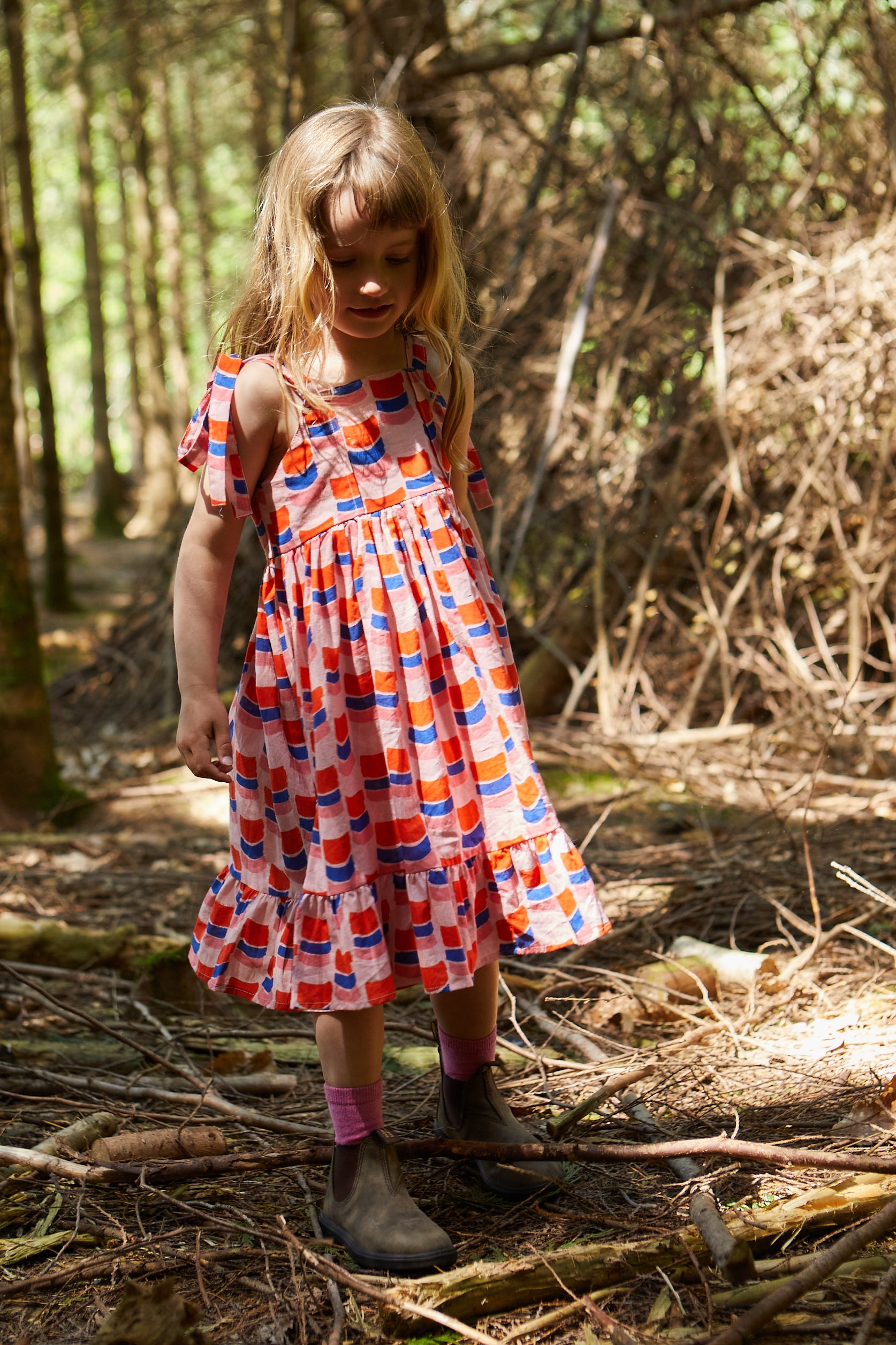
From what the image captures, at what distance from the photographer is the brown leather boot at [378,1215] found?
1479 mm

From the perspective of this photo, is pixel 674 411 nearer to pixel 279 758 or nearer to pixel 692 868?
pixel 692 868

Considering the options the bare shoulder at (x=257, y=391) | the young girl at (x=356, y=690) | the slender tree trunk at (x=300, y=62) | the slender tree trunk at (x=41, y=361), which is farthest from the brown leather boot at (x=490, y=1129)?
the slender tree trunk at (x=41, y=361)

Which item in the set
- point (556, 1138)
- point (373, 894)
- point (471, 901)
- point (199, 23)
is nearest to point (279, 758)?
point (373, 894)

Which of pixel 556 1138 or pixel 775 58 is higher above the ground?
pixel 775 58

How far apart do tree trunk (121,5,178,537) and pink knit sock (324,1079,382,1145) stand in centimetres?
842

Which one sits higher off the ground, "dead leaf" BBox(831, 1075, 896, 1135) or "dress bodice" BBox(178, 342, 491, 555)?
"dress bodice" BBox(178, 342, 491, 555)

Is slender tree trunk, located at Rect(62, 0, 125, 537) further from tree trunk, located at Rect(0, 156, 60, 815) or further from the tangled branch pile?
the tangled branch pile

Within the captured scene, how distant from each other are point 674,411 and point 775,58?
221 cm

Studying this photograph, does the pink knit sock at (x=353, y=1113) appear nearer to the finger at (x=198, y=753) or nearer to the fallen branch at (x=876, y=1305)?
the finger at (x=198, y=753)

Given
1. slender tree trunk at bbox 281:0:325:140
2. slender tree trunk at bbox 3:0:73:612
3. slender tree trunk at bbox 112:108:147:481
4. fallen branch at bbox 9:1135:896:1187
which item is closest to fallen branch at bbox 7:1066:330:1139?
fallen branch at bbox 9:1135:896:1187

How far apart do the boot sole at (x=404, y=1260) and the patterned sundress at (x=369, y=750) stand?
0.34 metres

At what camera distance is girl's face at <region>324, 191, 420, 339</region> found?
1564mm

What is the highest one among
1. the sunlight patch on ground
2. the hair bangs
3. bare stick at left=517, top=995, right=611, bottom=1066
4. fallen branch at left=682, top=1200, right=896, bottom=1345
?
the hair bangs

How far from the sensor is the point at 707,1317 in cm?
131
